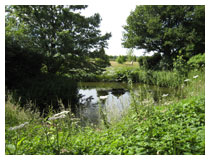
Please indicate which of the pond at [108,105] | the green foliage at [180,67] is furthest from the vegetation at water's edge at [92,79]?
the pond at [108,105]

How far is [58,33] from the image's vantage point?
829 centimetres

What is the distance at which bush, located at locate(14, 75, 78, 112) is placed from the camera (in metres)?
5.54

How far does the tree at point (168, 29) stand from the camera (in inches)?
489

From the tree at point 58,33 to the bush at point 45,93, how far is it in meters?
1.98

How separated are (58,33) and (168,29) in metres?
9.65

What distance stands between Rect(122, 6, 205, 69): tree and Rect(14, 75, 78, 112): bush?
6.98 metres

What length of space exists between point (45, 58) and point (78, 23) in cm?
294

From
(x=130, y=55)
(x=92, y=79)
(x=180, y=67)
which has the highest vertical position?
(x=180, y=67)

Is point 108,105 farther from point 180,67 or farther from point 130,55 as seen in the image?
point 180,67

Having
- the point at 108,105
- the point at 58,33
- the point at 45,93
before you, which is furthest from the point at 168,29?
the point at 45,93

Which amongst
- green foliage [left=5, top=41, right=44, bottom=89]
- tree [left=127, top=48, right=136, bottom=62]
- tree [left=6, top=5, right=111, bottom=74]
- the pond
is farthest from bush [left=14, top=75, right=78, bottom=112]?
tree [left=127, top=48, right=136, bottom=62]

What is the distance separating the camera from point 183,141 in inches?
63.7

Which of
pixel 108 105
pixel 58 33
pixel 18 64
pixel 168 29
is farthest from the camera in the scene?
pixel 168 29
